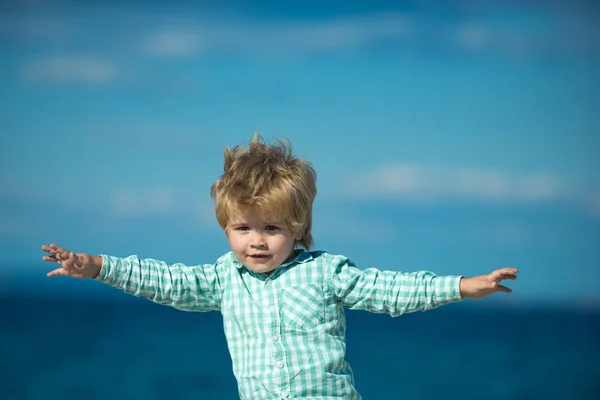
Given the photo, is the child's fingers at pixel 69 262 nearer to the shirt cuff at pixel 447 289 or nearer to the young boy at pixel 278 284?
the young boy at pixel 278 284

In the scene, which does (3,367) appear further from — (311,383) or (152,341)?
(311,383)

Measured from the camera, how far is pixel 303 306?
2.98 meters

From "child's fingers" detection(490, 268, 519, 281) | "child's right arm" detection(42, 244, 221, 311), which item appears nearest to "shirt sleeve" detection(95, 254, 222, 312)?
"child's right arm" detection(42, 244, 221, 311)

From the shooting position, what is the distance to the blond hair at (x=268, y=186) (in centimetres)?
294

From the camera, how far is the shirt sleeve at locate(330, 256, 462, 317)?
2.89 metres

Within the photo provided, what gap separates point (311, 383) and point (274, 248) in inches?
16.9

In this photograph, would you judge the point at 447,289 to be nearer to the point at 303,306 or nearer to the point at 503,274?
the point at 503,274

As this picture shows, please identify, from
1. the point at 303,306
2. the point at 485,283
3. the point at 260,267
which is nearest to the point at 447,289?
the point at 485,283

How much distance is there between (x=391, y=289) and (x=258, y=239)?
1.43 ft

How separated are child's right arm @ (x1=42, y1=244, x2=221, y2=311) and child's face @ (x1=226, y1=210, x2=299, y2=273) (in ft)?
0.63

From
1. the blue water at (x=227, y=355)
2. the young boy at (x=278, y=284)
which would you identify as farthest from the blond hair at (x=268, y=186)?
the blue water at (x=227, y=355)

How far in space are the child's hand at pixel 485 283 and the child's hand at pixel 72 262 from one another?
44.4 inches

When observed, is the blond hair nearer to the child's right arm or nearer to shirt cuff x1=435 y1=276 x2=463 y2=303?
the child's right arm

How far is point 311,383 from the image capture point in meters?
2.95
